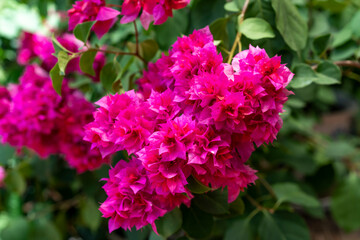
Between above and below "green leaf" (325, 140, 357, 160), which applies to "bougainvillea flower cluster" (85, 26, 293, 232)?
above

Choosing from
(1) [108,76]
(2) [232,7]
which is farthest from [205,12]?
(1) [108,76]

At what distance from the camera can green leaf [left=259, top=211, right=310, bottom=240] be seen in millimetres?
538

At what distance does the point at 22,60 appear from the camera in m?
0.76

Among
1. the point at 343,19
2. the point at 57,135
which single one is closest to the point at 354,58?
the point at 343,19

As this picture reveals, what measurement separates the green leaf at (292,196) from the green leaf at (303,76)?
0.24 metres

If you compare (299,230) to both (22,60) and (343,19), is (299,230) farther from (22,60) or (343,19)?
(22,60)

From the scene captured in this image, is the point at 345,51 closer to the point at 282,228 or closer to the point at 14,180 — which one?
the point at 282,228

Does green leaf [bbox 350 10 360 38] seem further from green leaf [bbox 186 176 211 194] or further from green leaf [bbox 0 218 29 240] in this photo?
green leaf [bbox 0 218 29 240]

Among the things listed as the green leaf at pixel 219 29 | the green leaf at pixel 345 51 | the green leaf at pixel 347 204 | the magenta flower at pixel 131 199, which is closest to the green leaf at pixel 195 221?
the magenta flower at pixel 131 199

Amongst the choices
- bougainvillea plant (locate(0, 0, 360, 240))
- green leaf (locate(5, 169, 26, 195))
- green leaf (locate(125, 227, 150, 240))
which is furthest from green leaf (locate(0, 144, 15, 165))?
green leaf (locate(125, 227, 150, 240))

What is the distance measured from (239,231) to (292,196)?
0.38 ft

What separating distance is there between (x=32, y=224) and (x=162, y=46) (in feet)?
1.76

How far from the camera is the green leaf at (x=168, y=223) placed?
1.32 feet

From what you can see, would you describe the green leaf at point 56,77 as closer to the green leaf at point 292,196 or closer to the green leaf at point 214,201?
the green leaf at point 214,201
